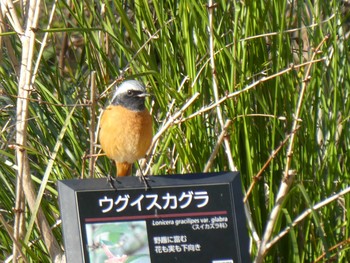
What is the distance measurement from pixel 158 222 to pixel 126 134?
589 mm

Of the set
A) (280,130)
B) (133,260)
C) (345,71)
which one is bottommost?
(133,260)

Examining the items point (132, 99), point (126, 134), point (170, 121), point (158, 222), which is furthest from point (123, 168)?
point (158, 222)

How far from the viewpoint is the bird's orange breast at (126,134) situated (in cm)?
244

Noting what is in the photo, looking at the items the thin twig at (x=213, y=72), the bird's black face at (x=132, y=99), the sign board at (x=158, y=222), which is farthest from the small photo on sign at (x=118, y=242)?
the bird's black face at (x=132, y=99)

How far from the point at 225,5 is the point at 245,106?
326 millimetres

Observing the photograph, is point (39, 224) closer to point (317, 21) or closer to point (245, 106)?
point (245, 106)

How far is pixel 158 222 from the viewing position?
195 centimetres

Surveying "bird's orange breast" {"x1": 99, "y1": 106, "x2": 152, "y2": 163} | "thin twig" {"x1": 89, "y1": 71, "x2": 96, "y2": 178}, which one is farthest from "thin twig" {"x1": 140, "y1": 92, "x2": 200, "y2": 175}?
"thin twig" {"x1": 89, "y1": 71, "x2": 96, "y2": 178}

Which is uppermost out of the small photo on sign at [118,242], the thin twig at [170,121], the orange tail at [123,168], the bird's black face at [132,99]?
the bird's black face at [132,99]

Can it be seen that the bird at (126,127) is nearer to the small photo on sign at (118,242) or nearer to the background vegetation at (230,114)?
the background vegetation at (230,114)

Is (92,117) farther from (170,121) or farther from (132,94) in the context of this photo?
(132,94)

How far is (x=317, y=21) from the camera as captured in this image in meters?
2.69

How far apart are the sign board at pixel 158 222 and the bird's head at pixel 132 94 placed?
1.86 feet

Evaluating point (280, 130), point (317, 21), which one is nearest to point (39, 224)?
point (280, 130)
